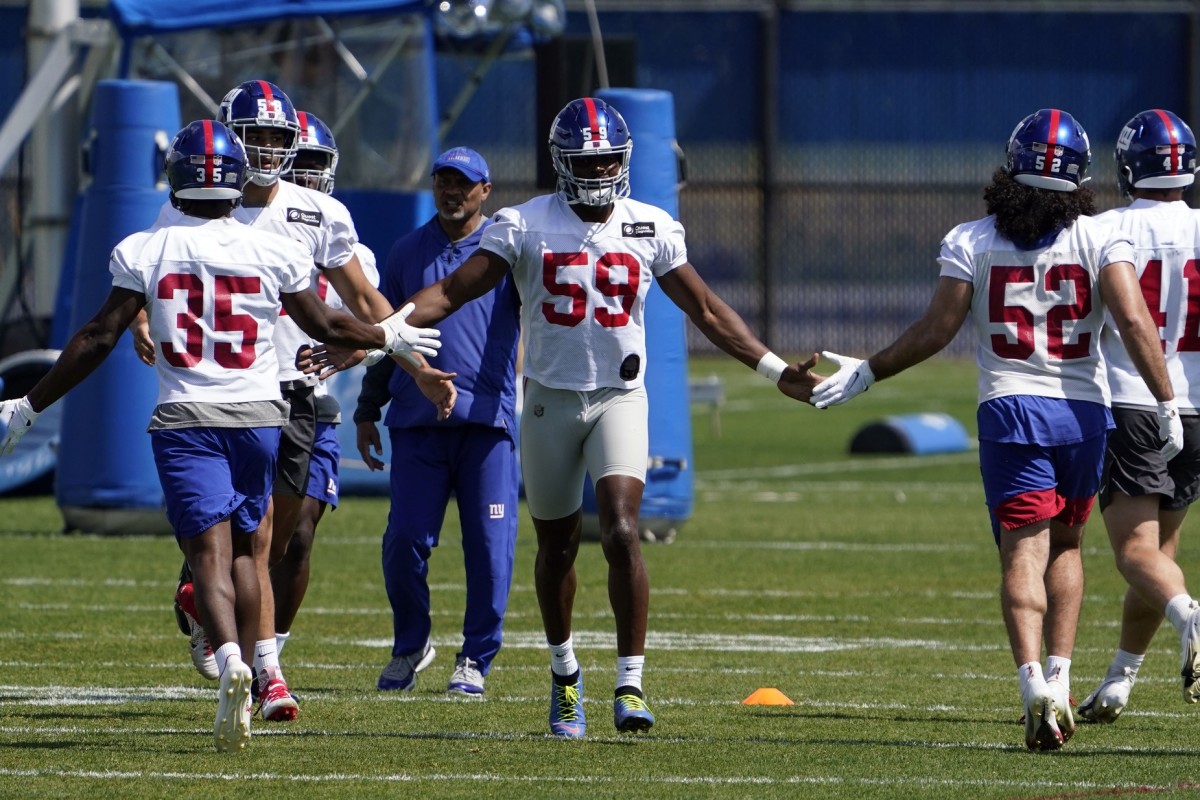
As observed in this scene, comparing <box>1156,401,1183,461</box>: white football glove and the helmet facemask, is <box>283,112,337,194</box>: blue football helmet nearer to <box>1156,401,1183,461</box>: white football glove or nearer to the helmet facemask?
the helmet facemask

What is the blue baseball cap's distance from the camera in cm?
827

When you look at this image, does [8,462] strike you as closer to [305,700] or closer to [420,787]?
[305,700]

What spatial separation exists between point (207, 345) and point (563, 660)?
1553 millimetres

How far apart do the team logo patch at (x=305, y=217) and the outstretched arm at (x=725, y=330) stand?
4.16 feet

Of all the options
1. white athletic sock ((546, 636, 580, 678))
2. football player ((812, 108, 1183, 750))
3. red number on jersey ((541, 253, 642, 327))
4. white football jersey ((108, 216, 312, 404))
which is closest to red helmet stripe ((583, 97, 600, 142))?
red number on jersey ((541, 253, 642, 327))

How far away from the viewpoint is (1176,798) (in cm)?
580

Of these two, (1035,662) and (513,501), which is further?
(513,501)

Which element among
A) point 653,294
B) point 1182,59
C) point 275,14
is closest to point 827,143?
point 1182,59

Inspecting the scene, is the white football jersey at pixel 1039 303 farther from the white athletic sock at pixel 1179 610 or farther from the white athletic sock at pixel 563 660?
the white athletic sock at pixel 563 660

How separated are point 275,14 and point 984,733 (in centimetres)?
1075

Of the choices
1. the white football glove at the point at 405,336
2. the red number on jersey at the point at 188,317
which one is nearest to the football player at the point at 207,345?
the red number on jersey at the point at 188,317

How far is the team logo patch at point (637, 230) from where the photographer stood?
7055mm

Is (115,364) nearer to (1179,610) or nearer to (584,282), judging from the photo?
(584,282)

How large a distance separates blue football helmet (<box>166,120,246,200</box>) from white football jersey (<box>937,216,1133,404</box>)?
229 cm
